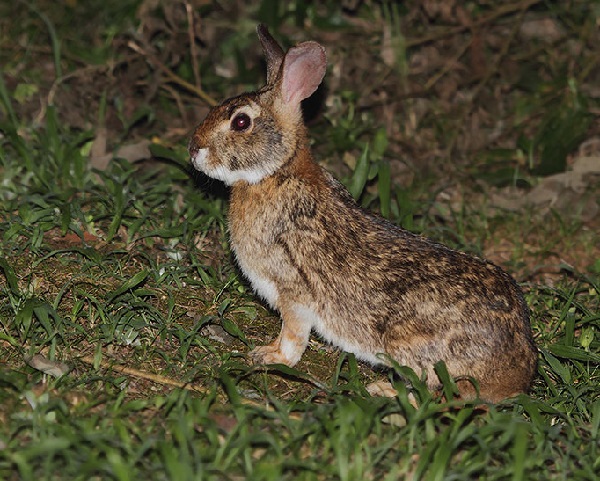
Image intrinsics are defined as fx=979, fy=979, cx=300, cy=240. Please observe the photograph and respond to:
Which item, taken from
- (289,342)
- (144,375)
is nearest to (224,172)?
(289,342)

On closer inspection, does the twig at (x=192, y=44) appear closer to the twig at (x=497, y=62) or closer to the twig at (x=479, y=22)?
the twig at (x=479, y=22)

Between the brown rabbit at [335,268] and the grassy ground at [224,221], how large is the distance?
22 centimetres

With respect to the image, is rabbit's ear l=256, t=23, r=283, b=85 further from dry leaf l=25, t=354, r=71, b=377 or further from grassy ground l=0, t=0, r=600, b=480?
dry leaf l=25, t=354, r=71, b=377

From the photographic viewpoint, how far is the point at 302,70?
5836 mm

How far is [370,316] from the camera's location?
560cm

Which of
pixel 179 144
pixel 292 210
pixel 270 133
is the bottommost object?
pixel 179 144

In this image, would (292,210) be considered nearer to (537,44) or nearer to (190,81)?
(190,81)

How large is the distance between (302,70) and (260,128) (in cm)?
43

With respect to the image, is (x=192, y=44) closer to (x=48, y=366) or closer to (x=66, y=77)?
(x=66, y=77)

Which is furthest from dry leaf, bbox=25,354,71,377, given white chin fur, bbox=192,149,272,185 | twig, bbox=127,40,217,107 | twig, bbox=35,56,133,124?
twig, bbox=127,40,217,107

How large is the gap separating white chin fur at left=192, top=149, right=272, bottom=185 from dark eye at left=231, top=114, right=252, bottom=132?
0.22 m

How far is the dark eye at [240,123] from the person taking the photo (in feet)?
18.9

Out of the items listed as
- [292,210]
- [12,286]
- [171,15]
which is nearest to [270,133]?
[292,210]

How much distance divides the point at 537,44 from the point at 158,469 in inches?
271
